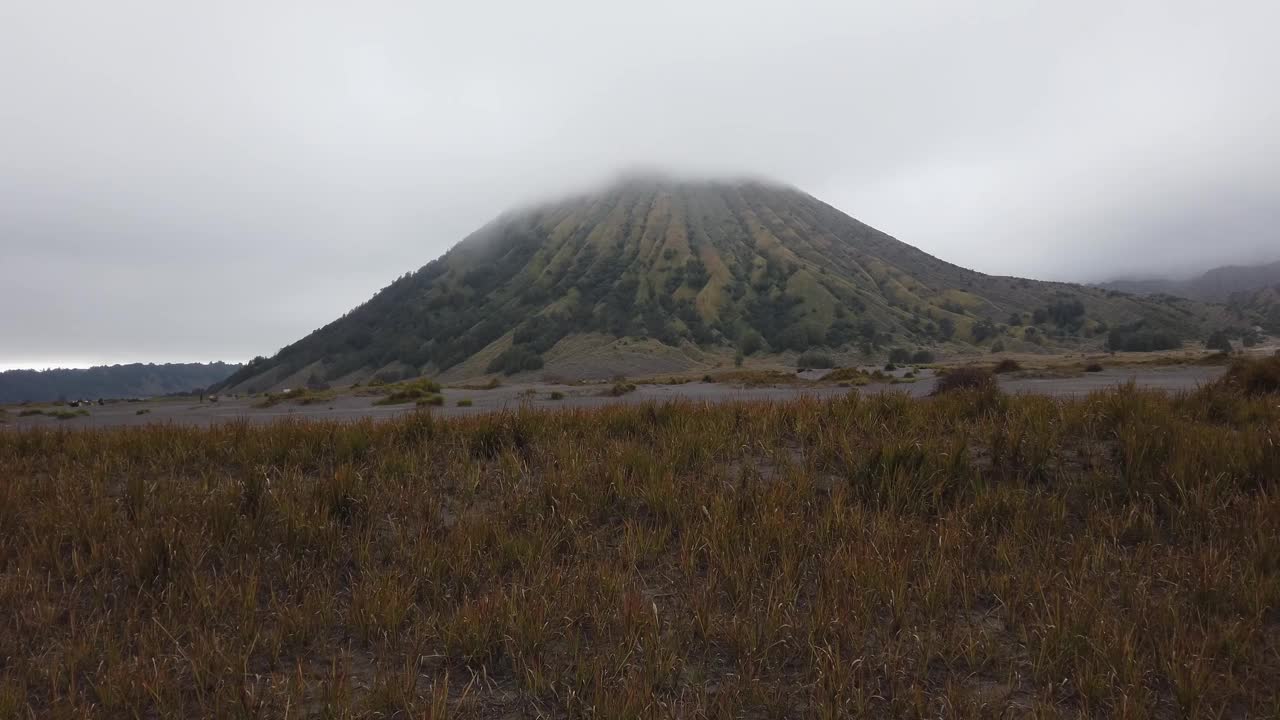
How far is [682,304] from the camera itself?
11100cm

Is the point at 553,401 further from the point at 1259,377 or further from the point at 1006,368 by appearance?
the point at 1006,368

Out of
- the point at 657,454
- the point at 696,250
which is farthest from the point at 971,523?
the point at 696,250

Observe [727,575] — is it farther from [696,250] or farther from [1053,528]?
[696,250]

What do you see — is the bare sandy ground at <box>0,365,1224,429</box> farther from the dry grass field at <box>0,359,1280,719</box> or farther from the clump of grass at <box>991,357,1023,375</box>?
the clump of grass at <box>991,357,1023,375</box>

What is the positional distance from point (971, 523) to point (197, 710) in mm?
4757

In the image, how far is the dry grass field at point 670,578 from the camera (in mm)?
2529

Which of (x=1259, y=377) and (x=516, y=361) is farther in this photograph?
(x=516, y=361)

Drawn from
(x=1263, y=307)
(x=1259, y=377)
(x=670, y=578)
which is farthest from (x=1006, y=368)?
(x=1263, y=307)

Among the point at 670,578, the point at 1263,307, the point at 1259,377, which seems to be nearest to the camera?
the point at 670,578

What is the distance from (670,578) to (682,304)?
108521 mm

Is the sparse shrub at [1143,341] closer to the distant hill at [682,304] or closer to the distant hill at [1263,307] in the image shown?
the distant hill at [682,304]

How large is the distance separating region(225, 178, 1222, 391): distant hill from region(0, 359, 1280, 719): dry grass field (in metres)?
74.8

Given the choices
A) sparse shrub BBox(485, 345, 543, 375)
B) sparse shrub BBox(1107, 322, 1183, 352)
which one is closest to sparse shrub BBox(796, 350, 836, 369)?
sparse shrub BBox(485, 345, 543, 375)

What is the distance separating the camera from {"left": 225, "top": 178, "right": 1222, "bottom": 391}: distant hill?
314 ft
